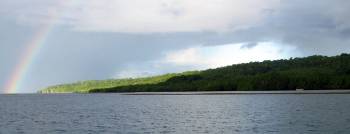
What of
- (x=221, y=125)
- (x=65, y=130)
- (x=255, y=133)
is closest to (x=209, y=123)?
(x=221, y=125)

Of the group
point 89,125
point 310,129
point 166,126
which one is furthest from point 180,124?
point 310,129

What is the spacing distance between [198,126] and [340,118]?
22.7 meters

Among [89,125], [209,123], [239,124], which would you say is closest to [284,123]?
[239,124]

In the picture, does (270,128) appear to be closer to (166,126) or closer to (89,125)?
(166,126)

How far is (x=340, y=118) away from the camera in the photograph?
80812 mm

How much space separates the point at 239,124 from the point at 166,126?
1089cm

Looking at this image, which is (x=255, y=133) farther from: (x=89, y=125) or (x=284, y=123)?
(x=89, y=125)

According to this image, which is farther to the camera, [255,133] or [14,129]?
[14,129]

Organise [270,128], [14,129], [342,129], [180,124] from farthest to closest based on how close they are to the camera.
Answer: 1. [180,124]
2. [14,129]
3. [270,128]
4. [342,129]

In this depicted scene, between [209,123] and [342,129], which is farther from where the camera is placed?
[209,123]

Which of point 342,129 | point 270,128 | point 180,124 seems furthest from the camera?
point 180,124

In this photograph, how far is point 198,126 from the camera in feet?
248

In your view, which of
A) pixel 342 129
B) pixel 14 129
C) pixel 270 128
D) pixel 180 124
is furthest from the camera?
pixel 180 124

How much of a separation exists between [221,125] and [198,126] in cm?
387
